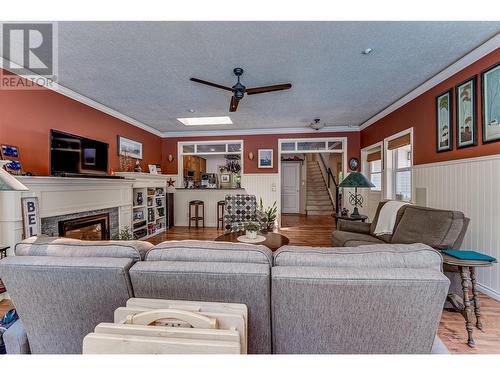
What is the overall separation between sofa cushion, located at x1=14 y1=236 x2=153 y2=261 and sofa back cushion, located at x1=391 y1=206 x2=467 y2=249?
2489 millimetres

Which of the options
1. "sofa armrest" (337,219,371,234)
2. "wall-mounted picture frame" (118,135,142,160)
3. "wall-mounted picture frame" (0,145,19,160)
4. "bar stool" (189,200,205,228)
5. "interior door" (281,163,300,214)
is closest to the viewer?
"wall-mounted picture frame" (0,145,19,160)

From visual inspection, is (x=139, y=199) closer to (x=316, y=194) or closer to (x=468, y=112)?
(x=468, y=112)

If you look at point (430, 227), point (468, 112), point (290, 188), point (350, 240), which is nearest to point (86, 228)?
point (350, 240)

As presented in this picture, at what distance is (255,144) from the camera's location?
5855 millimetres

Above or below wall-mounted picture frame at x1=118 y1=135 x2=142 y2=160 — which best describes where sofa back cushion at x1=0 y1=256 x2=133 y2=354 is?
below

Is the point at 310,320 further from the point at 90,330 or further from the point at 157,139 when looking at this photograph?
the point at 157,139

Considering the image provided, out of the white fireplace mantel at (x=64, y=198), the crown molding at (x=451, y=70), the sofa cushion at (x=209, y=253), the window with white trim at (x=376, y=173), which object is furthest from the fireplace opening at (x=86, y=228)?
the window with white trim at (x=376, y=173)

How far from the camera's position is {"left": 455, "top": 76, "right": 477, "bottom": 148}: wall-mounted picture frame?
2389 mm

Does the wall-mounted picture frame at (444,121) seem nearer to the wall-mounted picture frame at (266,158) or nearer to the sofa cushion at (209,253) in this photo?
the sofa cushion at (209,253)

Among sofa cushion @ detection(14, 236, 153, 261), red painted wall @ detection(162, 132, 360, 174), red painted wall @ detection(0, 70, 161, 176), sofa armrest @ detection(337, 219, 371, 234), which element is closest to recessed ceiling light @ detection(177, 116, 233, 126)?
red painted wall @ detection(162, 132, 360, 174)

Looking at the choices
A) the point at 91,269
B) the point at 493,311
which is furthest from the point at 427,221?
the point at 91,269

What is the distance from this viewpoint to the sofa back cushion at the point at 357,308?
0.90 metres

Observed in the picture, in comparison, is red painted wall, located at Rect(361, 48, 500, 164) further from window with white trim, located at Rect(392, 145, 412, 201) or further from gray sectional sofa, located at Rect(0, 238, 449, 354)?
gray sectional sofa, located at Rect(0, 238, 449, 354)
